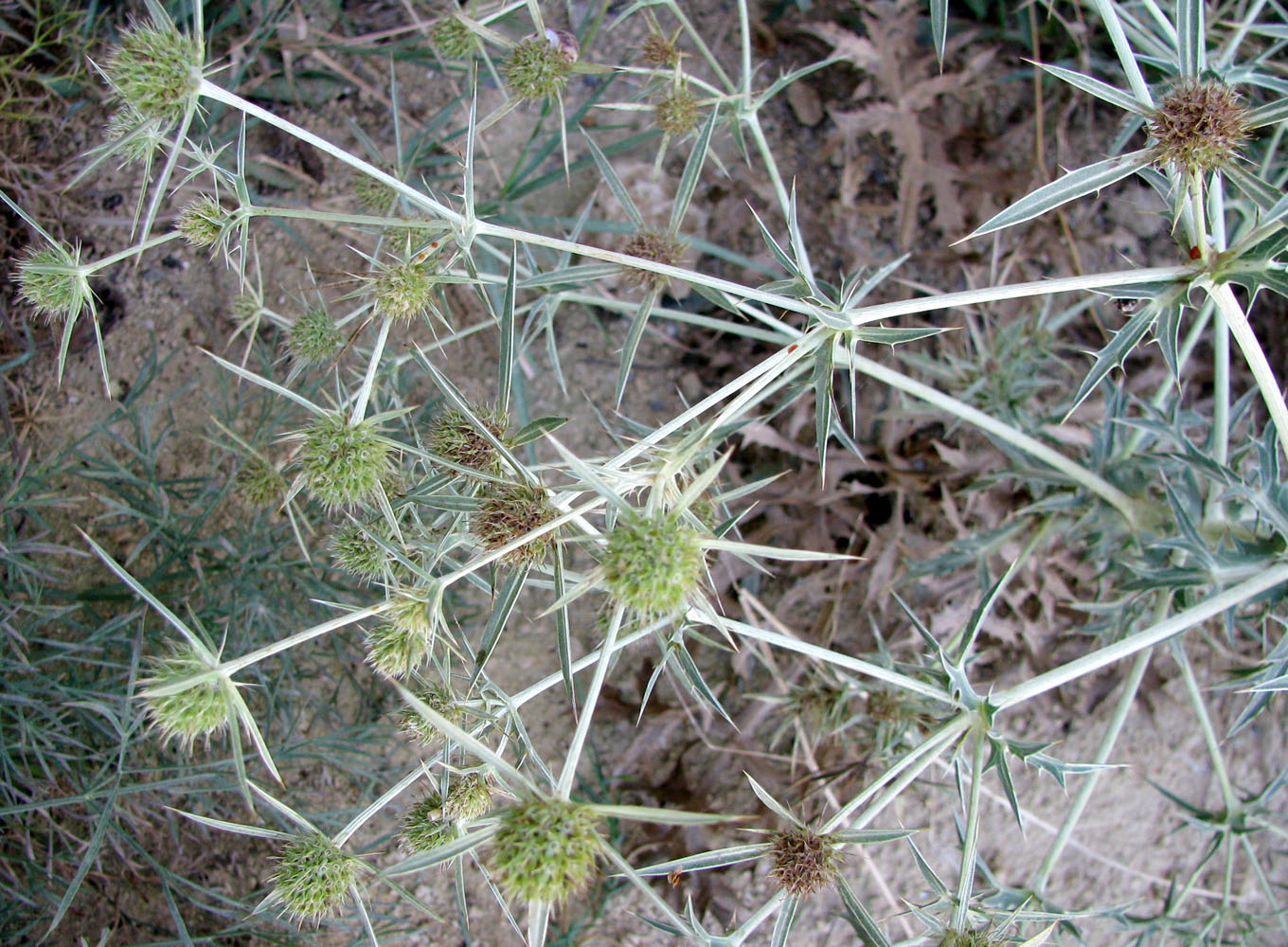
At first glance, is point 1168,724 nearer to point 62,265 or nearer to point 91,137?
point 62,265

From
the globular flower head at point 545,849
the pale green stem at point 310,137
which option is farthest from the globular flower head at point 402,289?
the globular flower head at point 545,849

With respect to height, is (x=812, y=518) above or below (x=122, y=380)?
below

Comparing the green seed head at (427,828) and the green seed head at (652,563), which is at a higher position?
the green seed head at (652,563)

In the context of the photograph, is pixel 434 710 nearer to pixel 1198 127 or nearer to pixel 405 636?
pixel 405 636

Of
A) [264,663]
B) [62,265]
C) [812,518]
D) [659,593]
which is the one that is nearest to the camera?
[659,593]

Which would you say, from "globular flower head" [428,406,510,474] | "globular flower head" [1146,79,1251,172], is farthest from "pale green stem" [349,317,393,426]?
"globular flower head" [1146,79,1251,172]

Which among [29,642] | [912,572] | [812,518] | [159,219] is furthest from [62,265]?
[912,572]

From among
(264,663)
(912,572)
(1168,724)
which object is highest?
(912,572)

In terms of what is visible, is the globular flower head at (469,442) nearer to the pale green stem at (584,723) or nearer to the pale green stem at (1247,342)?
the pale green stem at (584,723)
